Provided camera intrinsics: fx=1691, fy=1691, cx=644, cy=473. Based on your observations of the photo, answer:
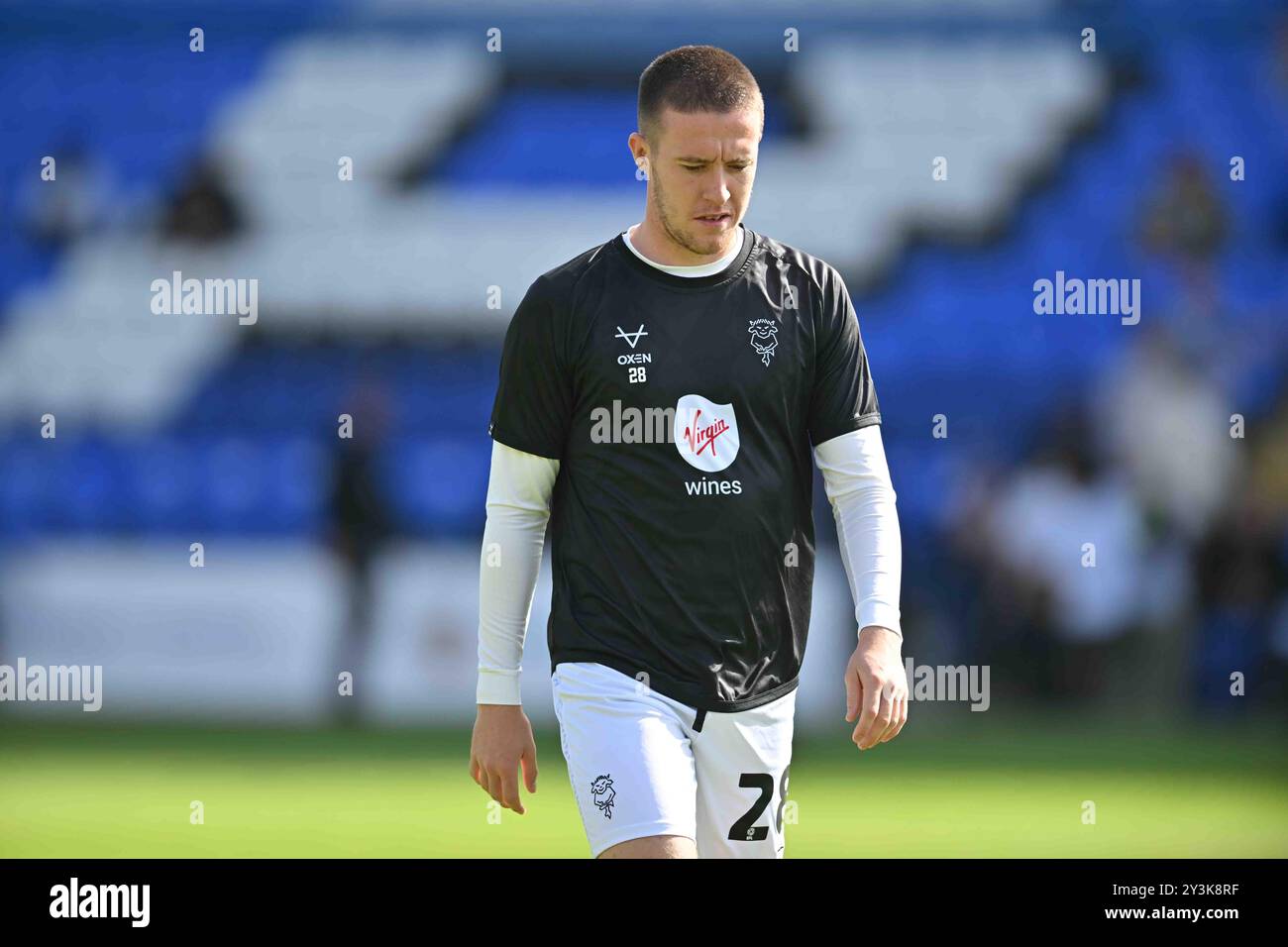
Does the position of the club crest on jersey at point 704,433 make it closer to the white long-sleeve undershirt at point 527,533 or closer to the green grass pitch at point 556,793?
the white long-sleeve undershirt at point 527,533

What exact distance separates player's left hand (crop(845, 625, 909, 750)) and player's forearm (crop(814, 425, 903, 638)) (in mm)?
144

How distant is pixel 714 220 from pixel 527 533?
700 mm

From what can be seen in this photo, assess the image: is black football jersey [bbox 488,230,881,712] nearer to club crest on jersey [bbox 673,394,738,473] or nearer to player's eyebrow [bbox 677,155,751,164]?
club crest on jersey [bbox 673,394,738,473]

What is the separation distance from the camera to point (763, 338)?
10.6ft

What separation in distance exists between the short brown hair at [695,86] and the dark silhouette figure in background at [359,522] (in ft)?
23.8

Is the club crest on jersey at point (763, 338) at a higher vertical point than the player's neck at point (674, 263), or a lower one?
lower

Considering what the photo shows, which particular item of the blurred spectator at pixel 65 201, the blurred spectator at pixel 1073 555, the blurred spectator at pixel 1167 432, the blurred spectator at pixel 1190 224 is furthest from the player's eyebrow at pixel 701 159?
the blurred spectator at pixel 65 201

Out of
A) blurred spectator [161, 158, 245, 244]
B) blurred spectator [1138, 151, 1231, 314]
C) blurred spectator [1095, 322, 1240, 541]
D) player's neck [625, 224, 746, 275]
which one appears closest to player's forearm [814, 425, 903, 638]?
player's neck [625, 224, 746, 275]

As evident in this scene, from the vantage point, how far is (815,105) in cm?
1155

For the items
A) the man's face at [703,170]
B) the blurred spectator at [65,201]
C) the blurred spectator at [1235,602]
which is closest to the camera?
the man's face at [703,170]

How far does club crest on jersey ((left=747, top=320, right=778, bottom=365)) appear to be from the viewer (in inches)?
127

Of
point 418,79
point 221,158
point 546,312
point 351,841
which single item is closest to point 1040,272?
point 418,79

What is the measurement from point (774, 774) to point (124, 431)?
8867 mm

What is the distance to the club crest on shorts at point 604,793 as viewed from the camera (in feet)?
9.93
